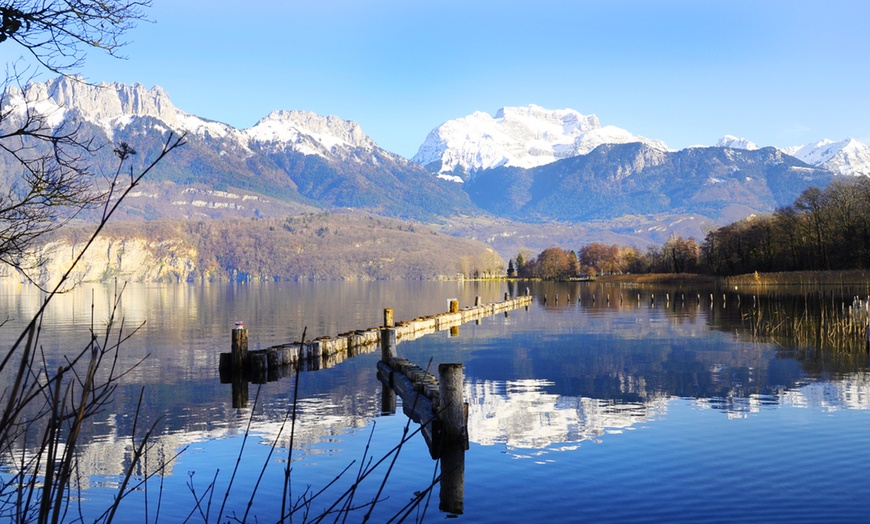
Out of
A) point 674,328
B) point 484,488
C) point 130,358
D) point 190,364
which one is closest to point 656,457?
point 484,488

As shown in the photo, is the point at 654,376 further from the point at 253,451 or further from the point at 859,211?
the point at 859,211

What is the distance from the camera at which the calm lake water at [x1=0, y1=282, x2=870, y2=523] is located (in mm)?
12594

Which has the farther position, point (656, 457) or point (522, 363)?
point (522, 363)

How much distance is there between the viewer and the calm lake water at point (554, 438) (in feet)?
41.3

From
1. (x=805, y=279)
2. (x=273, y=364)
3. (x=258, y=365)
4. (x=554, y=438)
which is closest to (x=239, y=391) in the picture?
(x=258, y=365)

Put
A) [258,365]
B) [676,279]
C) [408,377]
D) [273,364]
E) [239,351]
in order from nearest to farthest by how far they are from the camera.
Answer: [408,377] → [258,365] → [239,351] → [273,364] → [676,279]

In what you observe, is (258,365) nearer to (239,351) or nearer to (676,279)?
(239,351)

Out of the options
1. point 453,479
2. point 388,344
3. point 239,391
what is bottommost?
point 239,391

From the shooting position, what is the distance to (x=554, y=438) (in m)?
17.5

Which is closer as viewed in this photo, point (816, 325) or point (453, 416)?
point (453, 416)

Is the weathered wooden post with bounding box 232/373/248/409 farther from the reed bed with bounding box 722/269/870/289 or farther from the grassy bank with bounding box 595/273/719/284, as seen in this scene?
the grassy bank with bounding box 595/273/719/284

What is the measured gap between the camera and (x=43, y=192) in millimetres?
11859

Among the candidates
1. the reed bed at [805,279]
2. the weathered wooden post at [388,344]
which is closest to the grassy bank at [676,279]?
the reed bed at [805,279]

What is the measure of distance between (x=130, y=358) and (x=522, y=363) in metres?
17.5
